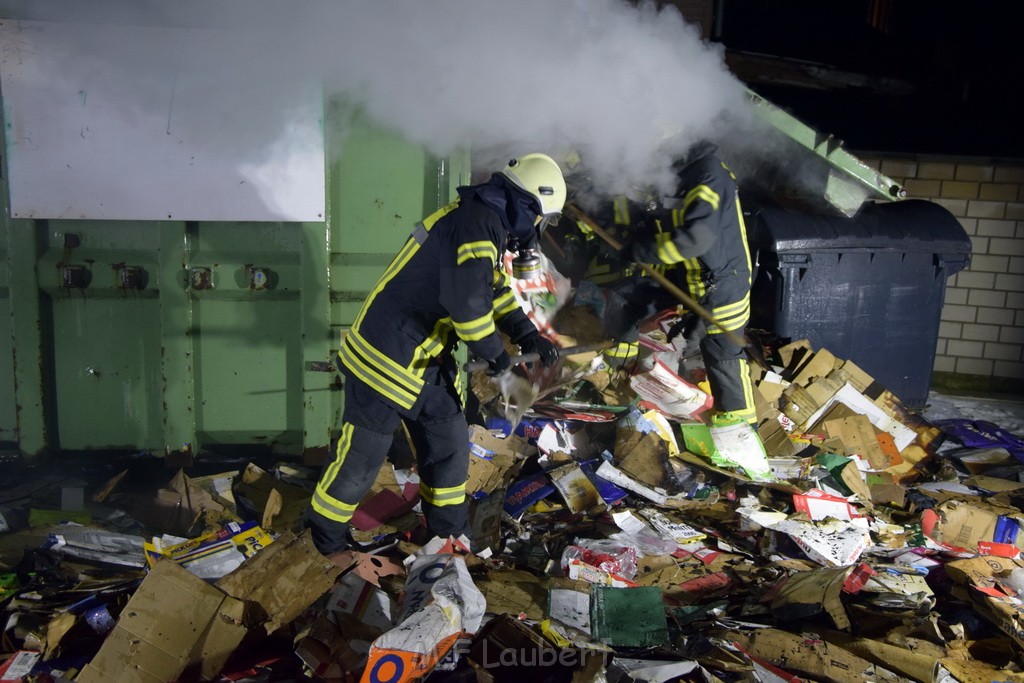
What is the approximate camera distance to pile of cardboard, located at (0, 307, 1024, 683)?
7.57 feet

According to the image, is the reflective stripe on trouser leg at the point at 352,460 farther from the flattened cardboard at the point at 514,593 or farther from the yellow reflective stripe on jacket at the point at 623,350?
the yellow reflective stripe on jacket at the point at 623,350

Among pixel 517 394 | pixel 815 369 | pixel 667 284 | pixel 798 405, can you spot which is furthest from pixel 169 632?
pixel 815 369

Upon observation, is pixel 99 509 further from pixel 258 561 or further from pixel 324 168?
pixel 324 168

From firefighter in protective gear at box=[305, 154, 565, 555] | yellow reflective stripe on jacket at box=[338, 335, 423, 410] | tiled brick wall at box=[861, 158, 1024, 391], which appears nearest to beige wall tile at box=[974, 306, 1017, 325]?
tiled brick wall at box=[861, 158, 1024, 391]

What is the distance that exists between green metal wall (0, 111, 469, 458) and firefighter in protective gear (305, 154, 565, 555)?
2.81 ft

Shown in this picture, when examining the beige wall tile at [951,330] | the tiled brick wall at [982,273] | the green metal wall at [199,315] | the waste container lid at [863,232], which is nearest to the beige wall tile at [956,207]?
the tiled brick wall at [982,273]

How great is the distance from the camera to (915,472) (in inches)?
170

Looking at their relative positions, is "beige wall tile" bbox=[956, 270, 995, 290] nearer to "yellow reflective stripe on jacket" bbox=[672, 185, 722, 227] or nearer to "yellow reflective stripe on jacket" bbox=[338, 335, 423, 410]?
"yellow reflective stripe on jacket" bbox=[672, 185, 722, 227]

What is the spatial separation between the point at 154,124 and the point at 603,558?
267 cm

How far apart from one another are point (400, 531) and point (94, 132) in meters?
2.19

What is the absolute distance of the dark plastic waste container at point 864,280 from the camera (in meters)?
4.72

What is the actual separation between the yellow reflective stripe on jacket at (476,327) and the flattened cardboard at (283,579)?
2.95ft

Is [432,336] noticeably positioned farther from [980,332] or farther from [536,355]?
[980,332]

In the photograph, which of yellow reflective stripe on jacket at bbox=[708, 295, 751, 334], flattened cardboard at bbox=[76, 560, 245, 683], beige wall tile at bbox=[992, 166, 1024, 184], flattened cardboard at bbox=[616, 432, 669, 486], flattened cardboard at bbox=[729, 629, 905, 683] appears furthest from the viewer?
beige wall tile at bbox=[992, 166, 1024, 184]
